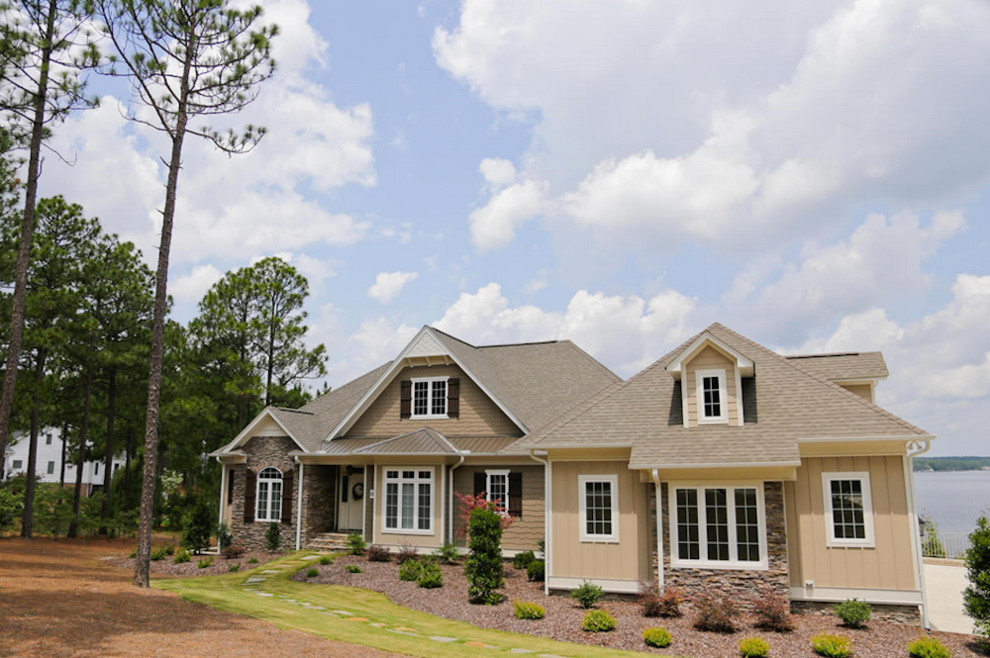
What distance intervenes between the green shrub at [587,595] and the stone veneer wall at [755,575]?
1.43 m

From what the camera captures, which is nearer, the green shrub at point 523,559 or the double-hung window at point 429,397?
the green shrub at point 523,559

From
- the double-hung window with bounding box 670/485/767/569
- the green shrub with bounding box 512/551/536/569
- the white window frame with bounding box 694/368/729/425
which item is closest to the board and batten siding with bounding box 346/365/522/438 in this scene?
the green shrub with bounding box 512/551/536/569

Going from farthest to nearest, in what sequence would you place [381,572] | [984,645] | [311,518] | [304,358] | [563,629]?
[304,358] → [311,518] → [381,572] → [563,629] → [984,645]

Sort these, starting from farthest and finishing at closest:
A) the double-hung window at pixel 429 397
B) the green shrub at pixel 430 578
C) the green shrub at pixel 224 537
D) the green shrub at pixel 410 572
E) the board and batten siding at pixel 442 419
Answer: the double-hung window at pixel 429 397
the green shrub at pixel 224 537
the board and batten siding at pixel 442 419
the green shrub at pixel 410 572
the green shrub at pixel 430 578

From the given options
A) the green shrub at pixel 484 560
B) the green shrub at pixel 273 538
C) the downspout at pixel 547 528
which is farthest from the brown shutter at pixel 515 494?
the green shrub at pixel 273 538

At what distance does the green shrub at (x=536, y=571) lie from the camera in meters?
16.8

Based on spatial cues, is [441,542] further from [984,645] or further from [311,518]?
[984,645]

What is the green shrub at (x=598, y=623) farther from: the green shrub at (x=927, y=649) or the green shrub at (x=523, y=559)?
the green shrub at (x=523, y=559)

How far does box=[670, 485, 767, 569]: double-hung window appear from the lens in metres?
13.5

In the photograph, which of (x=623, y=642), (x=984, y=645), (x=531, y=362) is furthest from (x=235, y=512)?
(x=984, y=645)

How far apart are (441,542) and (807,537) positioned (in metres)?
10.5

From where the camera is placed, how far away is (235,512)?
22859mm

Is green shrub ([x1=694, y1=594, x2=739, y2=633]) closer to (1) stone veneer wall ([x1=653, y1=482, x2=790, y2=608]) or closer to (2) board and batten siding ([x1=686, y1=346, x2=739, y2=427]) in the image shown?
(1) stone veneer wall ([x1=653, y1=482, x2=790, y2=608])

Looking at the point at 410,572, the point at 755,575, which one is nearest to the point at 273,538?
the point at 410,572
